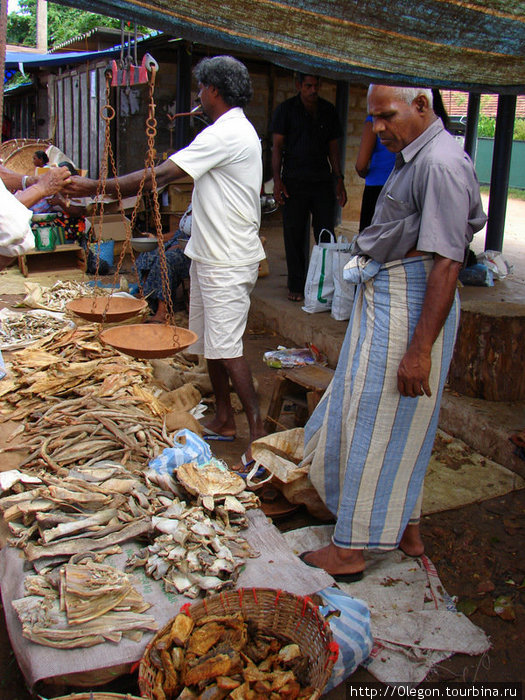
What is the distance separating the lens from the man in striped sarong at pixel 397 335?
90.3 inches

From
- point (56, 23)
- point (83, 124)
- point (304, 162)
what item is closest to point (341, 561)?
point (304, 162)

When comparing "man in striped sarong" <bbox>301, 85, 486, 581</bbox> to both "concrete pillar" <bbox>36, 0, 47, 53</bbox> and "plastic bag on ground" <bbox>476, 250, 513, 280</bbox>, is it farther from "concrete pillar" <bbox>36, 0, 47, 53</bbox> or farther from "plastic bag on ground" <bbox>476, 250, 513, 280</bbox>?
"concrete pillar" <bbox>36, 0, 47, 53</bbox>

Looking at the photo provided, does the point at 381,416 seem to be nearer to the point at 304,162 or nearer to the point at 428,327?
the point at 428,327

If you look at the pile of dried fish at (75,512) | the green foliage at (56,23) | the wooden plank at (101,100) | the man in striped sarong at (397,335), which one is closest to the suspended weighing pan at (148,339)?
the pile of dried fish at (75,512)

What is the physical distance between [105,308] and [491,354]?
2364mm

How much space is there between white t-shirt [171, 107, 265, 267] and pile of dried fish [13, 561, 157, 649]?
1.90 m

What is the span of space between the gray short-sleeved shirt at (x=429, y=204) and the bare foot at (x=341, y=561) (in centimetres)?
122

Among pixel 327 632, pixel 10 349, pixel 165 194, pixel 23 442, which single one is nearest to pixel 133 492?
pixel 23 442

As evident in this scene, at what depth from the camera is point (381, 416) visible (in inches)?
100.0

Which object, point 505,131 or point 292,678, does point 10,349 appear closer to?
point 292,678

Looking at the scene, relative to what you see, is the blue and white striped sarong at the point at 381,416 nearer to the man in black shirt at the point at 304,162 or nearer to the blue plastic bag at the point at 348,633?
the blue plastic bag at the point at 348,633

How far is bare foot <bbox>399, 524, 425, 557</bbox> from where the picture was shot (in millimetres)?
2885

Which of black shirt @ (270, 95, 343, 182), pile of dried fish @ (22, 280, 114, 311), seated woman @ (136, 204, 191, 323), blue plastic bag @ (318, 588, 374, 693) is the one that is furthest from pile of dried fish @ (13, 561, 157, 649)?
black shirt @ (270, 95, 343, 182)

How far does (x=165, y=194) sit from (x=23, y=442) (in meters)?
6.74
